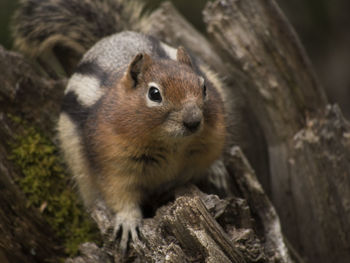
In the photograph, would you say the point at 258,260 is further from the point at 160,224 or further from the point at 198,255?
the point at 160,224

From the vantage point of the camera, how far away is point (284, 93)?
4.09 m

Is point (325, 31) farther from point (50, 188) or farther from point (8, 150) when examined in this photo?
point (8, 150)

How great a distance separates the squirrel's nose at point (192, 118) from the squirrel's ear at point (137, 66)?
20.8 inches

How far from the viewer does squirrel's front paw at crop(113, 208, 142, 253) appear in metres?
3.34

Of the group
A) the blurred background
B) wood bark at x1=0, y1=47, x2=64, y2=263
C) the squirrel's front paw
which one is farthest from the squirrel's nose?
the blurred background

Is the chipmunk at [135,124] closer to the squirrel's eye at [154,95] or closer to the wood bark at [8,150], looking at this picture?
the squirrel's eye at [154,95]

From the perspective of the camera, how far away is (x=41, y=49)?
174 inches

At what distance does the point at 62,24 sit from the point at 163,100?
1953mm

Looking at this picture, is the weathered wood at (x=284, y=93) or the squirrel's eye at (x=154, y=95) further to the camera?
the weathered wood at (x=284, y=93)

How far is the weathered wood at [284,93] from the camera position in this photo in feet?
13.0

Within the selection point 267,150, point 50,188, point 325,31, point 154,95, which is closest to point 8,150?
point 50,188

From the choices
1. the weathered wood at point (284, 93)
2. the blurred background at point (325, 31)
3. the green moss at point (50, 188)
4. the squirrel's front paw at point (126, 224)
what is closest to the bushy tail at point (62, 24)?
the green moss at point (50, 188)

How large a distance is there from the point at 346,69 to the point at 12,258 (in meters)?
6.25

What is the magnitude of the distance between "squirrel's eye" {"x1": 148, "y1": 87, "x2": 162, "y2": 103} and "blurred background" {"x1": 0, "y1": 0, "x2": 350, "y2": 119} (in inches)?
174
